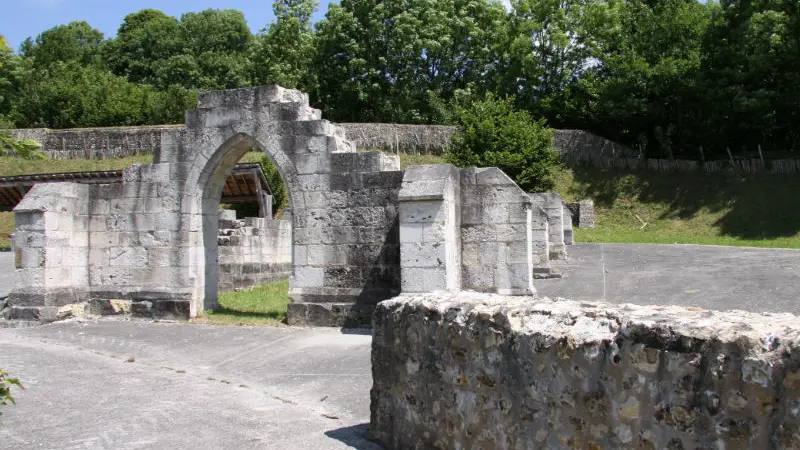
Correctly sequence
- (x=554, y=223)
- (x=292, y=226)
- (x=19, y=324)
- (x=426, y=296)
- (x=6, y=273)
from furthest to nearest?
(x=6, y=273) → (x=554, y=223) → (x=19, y=324) → (x=292, y=226) → (x=426, y=296)

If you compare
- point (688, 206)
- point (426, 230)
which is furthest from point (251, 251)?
point (688, 206)

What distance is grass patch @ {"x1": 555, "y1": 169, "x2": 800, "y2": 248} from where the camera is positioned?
2659 centimetres

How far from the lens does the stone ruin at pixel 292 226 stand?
30.9 feet

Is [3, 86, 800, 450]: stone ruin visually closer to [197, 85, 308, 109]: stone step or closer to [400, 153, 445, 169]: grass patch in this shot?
[197, 85, 308, 109]: stone step

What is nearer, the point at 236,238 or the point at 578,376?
the point at 578,376

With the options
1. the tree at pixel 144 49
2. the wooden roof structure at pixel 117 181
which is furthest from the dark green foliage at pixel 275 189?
the tree at pixel 144 49

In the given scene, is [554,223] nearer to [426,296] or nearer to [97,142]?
[426,296]

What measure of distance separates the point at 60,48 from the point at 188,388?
69000mm

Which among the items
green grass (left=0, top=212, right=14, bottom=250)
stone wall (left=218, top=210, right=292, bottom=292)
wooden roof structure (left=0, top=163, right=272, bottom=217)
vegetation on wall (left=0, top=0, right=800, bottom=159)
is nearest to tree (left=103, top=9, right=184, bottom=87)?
vegetation on wall (left=0, top=0, right=800, bottom=159)

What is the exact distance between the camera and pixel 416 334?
175 inches

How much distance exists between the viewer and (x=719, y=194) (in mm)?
31672

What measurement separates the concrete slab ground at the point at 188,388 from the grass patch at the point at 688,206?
1853cm

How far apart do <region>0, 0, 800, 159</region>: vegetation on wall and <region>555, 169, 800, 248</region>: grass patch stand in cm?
420

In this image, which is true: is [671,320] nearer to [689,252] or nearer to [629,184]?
[689,252]
